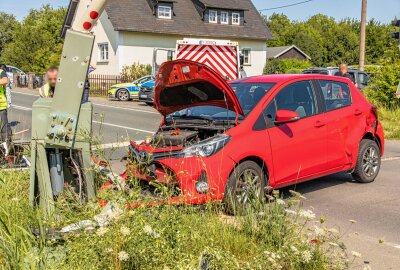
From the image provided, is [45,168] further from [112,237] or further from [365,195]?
[365,195]

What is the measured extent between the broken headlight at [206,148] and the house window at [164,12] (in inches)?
1568

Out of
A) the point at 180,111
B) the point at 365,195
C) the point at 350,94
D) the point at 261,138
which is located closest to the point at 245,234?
the point at 261,138

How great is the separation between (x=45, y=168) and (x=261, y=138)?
8.86 feet

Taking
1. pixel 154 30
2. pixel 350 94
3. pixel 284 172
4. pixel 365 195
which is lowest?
pixel 365 195

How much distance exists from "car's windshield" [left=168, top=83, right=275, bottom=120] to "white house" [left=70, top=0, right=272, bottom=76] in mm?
35174

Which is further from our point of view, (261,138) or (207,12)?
(207,12)

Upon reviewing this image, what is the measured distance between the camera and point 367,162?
27.5ft

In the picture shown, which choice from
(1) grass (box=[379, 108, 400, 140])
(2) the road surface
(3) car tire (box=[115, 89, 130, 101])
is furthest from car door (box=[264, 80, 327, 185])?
(3) car tire (box=[115, 89, 130, 101])

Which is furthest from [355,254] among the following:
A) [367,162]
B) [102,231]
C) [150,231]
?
[367,162]

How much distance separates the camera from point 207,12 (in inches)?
1860

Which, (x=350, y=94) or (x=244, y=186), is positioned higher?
(x=350, y=94)

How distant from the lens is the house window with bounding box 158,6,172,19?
44.7 meters

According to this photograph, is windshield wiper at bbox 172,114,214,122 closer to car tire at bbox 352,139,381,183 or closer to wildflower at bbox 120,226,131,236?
car tire at bbox 352,139,381,183

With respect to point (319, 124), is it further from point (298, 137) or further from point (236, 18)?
point (236, 18)
